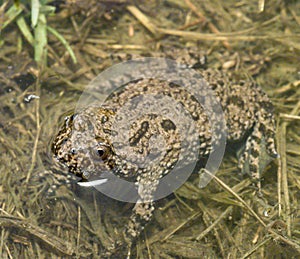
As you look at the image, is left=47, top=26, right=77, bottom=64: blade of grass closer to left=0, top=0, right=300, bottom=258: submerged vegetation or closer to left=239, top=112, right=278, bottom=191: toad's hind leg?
left=0, top=0, right=300, bottom=258: submerged vegetation

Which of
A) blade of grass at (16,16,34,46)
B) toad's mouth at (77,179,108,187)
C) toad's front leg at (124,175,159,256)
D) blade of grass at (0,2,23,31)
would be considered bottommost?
toad's front leg at (124,175,159,256)

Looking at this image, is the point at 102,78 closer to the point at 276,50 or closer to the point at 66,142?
the point at 66,142

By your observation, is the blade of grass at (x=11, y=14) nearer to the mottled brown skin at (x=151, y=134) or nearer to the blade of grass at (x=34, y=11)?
the blade of grass at (x=34, y=11)

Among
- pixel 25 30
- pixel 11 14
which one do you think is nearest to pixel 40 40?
pixel 25 30

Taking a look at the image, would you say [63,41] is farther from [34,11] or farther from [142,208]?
[142,208]

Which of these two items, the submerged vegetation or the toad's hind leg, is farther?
the toad's hind leg

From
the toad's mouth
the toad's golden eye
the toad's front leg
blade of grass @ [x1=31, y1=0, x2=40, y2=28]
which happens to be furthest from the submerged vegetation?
the toad's golden eye

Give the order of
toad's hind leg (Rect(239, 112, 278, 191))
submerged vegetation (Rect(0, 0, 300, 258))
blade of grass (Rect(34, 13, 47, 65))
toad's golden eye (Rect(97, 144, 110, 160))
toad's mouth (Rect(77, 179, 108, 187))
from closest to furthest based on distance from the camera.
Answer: toad's golden eye (Rect(97, 144, 110, 160)) → toad's mouth (Rect(77, 179, 108, 187)) → submerged vegetation (Rect(0, 0, 300, 258)) → toad's hind leg (Rect(239, 112, 278, 191)) → blade of grass (Rect(34, 13, 47, 65))
